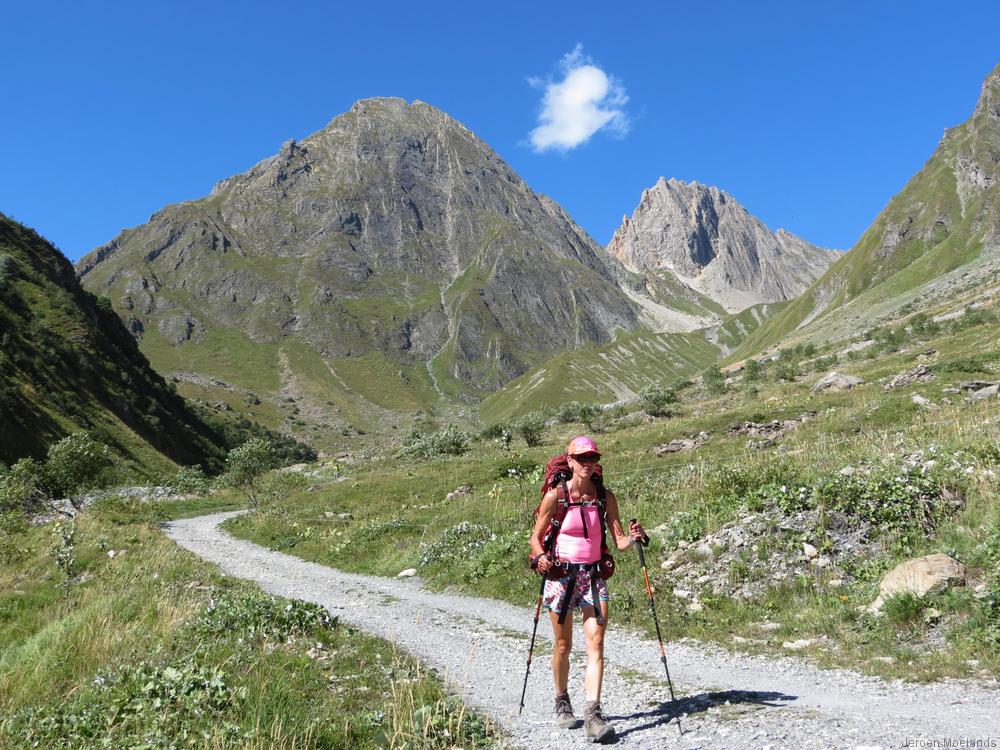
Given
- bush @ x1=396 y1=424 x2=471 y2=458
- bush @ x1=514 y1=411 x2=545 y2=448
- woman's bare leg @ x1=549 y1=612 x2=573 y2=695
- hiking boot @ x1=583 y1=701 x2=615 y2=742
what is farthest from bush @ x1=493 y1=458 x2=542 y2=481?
hiking boot @ x1=583 y1=701 x2=615 y2=742

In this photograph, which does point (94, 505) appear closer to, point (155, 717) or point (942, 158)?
point (155, 717)

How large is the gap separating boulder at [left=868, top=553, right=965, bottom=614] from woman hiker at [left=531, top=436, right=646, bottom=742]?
4.98 meters

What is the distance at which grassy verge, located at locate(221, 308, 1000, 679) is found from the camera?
8328 mm

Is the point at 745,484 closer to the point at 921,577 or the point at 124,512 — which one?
the point at 921,577

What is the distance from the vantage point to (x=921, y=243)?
146 meters

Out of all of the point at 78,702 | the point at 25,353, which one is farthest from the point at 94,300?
the point at 78,702

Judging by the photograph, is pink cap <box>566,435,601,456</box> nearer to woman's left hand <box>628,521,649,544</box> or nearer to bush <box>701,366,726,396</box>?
woman's left hand <box>628,521,649,544</box>

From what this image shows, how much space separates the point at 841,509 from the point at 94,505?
117ft

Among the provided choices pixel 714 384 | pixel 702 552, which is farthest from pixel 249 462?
pixel 714 384

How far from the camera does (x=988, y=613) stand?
761cm

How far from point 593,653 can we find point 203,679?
433 centimetres

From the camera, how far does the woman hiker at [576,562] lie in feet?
21.5

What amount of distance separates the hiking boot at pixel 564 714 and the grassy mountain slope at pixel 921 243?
96.4 meters

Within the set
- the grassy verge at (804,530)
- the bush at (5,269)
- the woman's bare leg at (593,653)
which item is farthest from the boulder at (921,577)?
the bush at (5,269)
